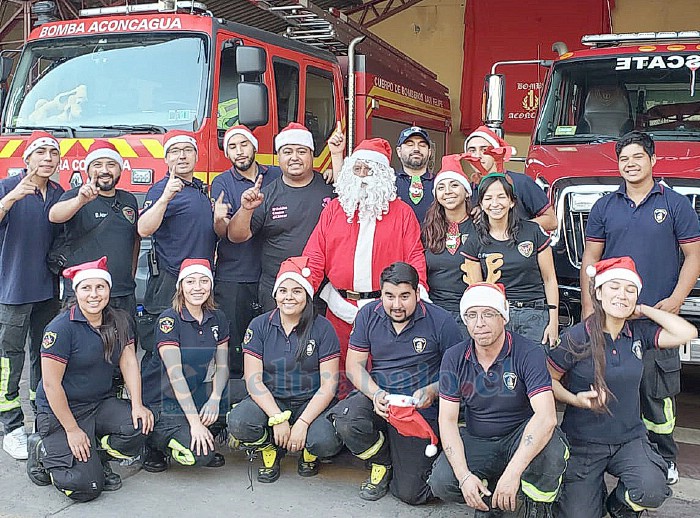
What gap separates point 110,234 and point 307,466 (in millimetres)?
1837

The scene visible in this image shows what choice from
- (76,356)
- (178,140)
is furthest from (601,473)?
(178,140)

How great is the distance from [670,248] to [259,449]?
2.54m

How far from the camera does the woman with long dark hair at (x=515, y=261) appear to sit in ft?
14.0

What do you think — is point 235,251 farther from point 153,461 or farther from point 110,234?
point 153,461

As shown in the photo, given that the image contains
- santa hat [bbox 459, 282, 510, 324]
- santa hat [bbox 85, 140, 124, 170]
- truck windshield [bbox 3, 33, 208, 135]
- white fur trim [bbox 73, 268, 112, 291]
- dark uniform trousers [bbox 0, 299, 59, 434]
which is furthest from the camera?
truck windshield [bbox 3, 33, 208, 135]

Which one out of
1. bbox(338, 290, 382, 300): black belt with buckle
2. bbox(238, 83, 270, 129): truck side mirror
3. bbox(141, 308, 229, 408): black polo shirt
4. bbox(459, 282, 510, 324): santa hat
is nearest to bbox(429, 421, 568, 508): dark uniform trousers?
bbox(459, 282, 510, 324): santa hat

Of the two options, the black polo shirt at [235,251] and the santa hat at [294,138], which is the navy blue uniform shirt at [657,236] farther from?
the black polo shirt at [235,251]

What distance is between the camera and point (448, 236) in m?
4.57

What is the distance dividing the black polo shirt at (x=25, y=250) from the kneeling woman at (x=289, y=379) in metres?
1.38

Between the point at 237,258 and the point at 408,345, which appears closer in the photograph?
Result: the point at 408,345

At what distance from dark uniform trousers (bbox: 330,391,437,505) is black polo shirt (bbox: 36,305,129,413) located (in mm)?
1325

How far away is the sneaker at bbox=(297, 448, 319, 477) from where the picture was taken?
15.0 feet

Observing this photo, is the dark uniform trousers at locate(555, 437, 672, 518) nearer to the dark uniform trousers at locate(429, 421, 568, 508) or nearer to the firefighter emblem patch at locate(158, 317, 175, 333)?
the dark uniform trousers at locate(429, 421, 568, 508)

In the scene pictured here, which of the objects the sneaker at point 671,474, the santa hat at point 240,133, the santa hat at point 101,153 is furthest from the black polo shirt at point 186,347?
the sneaker at point 671,474
